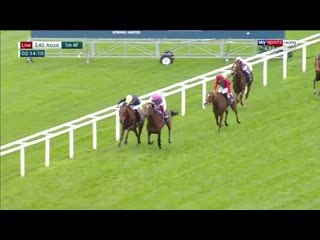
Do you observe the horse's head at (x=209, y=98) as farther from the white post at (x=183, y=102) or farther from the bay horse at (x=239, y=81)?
the bay horse at (x=239, y=81)

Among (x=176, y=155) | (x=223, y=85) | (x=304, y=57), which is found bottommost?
(x=176, y=155)

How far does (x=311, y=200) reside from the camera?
1961cm

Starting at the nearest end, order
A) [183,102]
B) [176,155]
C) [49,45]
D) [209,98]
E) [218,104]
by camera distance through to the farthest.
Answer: [176,155]
[209,98]
[218,104]
[183,102]
[49,45]

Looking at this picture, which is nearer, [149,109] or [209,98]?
[149,109]

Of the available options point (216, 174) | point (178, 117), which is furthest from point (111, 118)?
point (216, 174)

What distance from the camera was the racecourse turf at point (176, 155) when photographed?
20.1 meters

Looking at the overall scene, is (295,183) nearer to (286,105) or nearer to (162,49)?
(286,105)

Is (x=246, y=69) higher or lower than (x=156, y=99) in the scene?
higher

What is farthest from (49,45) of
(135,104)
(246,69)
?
(135,104)

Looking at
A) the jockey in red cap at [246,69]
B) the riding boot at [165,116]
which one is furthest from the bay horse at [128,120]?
the jockey in red cap at [246,69]

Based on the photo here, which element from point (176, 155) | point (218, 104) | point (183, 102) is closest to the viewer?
point (176, 155)

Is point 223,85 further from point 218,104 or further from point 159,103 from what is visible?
point 159,103

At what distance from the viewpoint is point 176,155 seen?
22.3 metres

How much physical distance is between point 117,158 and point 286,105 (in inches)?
164
